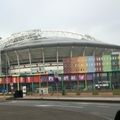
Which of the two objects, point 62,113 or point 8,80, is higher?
point 8,80

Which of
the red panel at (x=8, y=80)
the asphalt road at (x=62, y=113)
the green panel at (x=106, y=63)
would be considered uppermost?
the green panel at (x=106, y=63)

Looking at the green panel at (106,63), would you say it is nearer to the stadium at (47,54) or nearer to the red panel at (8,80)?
the stadium at (47,54)

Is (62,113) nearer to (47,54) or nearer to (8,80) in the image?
(8,80)

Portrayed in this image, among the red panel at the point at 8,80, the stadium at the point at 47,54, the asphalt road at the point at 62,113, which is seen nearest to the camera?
the asphalt road at the point at 62,113

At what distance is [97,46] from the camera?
584 ft

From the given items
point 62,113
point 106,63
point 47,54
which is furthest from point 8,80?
point 62,113

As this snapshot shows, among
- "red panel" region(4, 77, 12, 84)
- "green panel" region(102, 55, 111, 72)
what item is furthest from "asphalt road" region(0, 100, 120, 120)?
"green panel" region(102, 55, 111, 72)

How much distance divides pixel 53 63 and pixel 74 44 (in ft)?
46.6

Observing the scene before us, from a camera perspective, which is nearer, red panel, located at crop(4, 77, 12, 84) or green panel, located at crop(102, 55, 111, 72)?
red panel, located at crop(4, 77, 12, 84)

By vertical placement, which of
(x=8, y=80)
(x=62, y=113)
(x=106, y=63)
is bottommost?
(x=62, y=113)

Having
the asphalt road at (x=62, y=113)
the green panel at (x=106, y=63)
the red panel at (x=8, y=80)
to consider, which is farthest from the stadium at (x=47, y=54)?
the asphalt road at (x=62, y=113)

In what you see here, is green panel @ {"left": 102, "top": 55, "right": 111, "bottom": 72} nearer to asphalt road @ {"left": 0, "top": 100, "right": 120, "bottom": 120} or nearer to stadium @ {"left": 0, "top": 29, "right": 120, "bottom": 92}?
stadium @ {"left": 0, "top": 29, "right": 120, "bottom": 92}

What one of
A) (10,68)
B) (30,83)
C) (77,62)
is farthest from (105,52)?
(30,83)

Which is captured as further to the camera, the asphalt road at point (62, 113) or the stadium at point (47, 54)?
the stadium at point (47, 54)
